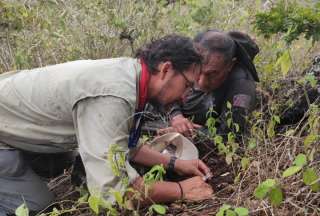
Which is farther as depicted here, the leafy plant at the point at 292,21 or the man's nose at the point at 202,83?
the man's nose at the point at 202,83

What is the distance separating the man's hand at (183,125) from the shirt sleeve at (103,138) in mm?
969

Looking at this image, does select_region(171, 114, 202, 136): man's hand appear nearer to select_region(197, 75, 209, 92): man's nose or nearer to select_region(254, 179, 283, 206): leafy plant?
select_region(197, 75, 209, 92): man's nose

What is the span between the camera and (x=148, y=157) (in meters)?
2.80

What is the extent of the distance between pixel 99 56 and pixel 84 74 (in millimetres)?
2112

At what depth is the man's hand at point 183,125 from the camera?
3291 millimetres

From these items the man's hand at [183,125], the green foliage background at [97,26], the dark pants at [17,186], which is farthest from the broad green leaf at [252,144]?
Answer: the green foliage background at [97,26]

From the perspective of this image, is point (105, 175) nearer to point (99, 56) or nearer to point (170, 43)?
point (170, 43)

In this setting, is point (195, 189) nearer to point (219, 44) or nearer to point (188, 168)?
point (188, 168)

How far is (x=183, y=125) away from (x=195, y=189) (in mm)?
846

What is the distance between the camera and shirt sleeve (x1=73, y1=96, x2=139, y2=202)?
228cm

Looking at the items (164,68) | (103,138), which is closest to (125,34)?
(164,68)

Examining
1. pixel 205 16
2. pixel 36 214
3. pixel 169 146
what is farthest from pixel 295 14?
pixel 205 16

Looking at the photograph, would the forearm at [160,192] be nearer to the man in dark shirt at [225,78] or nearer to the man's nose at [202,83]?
the man in dark shirt at [225,78]

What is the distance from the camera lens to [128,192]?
2297mm
